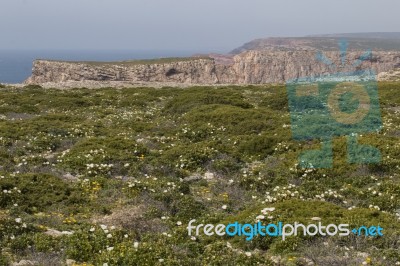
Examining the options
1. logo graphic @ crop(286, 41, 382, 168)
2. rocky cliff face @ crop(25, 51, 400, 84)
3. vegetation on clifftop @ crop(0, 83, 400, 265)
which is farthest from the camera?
rocky cliff face @ crop(25, 51, 400, 84)

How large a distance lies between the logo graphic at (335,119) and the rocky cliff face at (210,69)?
137 feet

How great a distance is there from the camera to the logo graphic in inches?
618

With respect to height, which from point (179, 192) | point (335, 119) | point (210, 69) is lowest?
point (210, 69)

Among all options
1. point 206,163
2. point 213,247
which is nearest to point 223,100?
point 206,163

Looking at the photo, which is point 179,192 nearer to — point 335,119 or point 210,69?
point 335,119

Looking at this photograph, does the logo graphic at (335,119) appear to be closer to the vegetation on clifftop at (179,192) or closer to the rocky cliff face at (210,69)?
the vegetation on clifftop at (179,192)

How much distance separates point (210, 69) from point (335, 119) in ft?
290

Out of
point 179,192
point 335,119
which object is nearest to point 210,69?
point 335,119

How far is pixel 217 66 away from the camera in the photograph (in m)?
116

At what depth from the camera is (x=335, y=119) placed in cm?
2341

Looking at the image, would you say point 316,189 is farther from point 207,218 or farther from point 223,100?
point 223,100

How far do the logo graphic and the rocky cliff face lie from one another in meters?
41.6

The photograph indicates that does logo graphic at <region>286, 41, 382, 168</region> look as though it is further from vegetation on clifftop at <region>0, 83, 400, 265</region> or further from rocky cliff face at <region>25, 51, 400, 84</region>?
rocky cliff face at <region>25, 51, 400, 84</region>

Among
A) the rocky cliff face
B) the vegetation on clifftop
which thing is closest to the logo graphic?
the vegetation on clifftop
